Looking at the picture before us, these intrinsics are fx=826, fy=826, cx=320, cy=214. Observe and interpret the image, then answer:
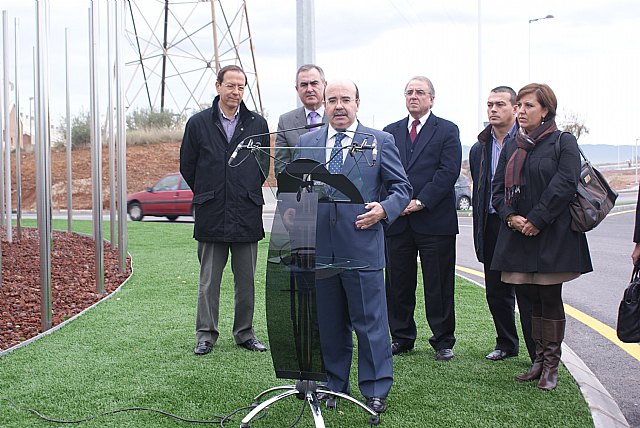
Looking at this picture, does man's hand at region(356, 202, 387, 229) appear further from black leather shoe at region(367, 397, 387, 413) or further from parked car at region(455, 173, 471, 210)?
Result: parked car at region(455, 173, 471, 210)

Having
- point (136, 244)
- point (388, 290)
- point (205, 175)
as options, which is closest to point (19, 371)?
point (205, 175)

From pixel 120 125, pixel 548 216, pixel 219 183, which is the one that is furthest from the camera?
pixel 120 125

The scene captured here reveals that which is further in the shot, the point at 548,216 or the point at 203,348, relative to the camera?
the point at 203,348

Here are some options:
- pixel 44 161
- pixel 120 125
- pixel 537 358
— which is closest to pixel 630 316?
pixel 537 358

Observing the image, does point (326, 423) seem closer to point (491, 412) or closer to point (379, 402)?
point (379, 402)

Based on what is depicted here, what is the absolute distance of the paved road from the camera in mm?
6215

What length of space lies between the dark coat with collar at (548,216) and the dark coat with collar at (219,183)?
209 cm

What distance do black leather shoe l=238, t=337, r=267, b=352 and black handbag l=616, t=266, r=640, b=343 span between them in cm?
288

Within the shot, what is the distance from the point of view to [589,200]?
5609mm

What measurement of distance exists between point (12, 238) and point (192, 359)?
36.1 ft

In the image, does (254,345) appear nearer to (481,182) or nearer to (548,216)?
(481,182)

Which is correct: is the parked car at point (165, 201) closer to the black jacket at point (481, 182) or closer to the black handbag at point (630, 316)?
the black jacket at point (481, 182)

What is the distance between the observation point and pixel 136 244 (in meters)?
16.2

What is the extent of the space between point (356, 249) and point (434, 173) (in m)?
1.84
